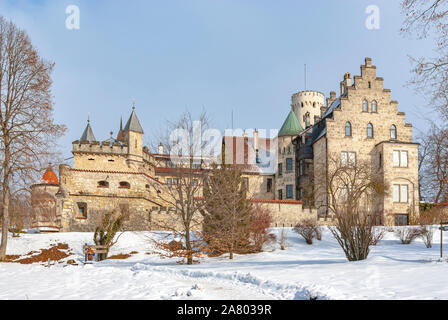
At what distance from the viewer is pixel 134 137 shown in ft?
137

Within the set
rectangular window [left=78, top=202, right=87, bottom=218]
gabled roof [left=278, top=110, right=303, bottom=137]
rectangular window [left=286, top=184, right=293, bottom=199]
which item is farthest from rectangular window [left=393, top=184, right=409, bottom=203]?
rectangular window [left=78, top=202, right=87, bottom=218]

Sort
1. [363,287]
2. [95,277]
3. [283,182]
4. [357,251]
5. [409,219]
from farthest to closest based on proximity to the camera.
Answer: [283,182] → [409,219] → [357,251] → [95,277] → [363,287]

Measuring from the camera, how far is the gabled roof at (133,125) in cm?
4181

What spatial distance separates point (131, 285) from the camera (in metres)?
12.0

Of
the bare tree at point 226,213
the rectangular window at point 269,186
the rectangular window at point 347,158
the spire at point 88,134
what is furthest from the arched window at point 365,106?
the spire at point 88,134

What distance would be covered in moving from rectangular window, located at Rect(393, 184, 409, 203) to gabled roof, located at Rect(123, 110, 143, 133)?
23016 mm

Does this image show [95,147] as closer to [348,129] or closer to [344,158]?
[344,158]

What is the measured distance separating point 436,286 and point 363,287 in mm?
1396

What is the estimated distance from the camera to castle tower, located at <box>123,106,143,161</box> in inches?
1633

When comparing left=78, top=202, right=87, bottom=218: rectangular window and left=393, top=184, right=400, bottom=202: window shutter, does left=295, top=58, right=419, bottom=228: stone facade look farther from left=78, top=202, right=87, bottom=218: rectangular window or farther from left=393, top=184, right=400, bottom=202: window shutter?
left=78, top=202, right=87, bottom=218: rectangular window

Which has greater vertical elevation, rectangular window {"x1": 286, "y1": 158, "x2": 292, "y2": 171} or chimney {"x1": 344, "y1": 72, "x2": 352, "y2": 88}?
chimney {"x1": 344, "y1": 72, "x2": 352, "y2": 88}

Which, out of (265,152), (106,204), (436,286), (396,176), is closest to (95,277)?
(436,286)

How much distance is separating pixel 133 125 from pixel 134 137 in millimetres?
1168
